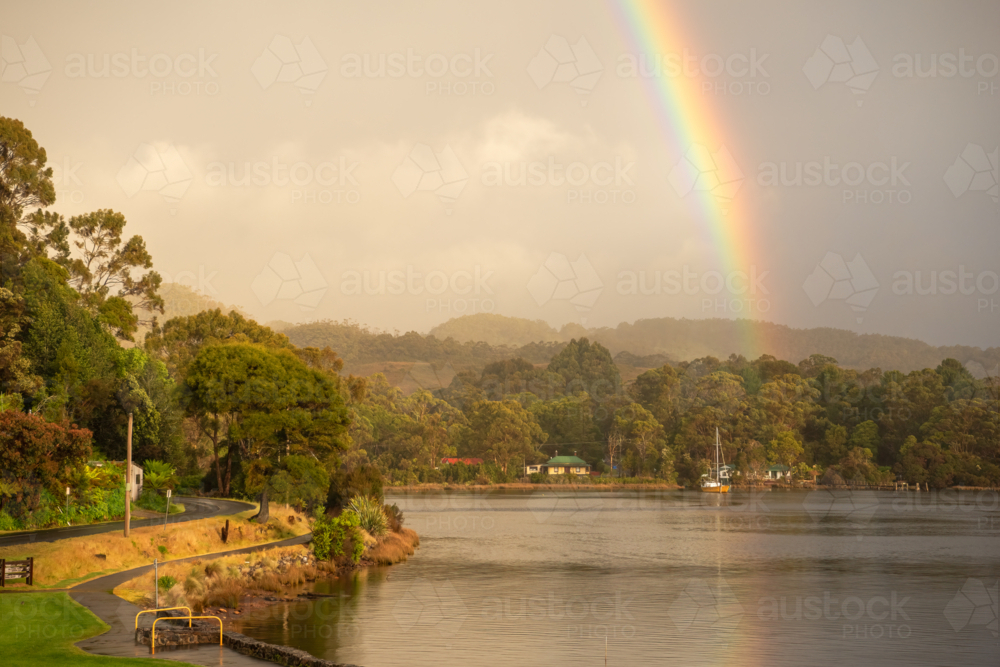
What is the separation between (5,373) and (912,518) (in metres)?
95.8

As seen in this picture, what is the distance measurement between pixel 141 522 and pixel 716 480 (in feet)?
489

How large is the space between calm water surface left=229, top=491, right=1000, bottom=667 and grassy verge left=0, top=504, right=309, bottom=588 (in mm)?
6755

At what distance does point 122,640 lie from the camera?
24.9 metres

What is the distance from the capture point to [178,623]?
92.9ft

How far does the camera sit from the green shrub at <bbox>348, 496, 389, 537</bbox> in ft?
197

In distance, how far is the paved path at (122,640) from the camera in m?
23.7

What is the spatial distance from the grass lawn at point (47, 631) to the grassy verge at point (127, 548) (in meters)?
4.16

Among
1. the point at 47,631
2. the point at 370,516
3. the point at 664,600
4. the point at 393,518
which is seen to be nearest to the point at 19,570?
the point at 47,631

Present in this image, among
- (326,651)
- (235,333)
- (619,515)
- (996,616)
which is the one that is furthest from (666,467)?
(326,651)

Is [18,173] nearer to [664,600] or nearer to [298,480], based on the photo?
[298,480]

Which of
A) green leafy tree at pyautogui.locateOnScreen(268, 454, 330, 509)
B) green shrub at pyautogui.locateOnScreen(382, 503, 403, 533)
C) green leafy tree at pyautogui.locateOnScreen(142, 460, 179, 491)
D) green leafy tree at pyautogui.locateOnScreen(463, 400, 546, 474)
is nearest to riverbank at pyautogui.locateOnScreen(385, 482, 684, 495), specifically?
green leafy tree at pyautogui.locateOnScreen(463, 400, 546, 474)

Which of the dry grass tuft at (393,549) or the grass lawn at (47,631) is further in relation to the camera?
the dry grass tuft at (393,549)

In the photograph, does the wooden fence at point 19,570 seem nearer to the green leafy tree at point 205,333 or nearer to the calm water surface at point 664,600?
the calm water surface at point 664,600

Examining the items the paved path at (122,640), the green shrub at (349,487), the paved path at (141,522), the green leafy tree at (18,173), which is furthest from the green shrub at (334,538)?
the green leafy tree at (18,173)
